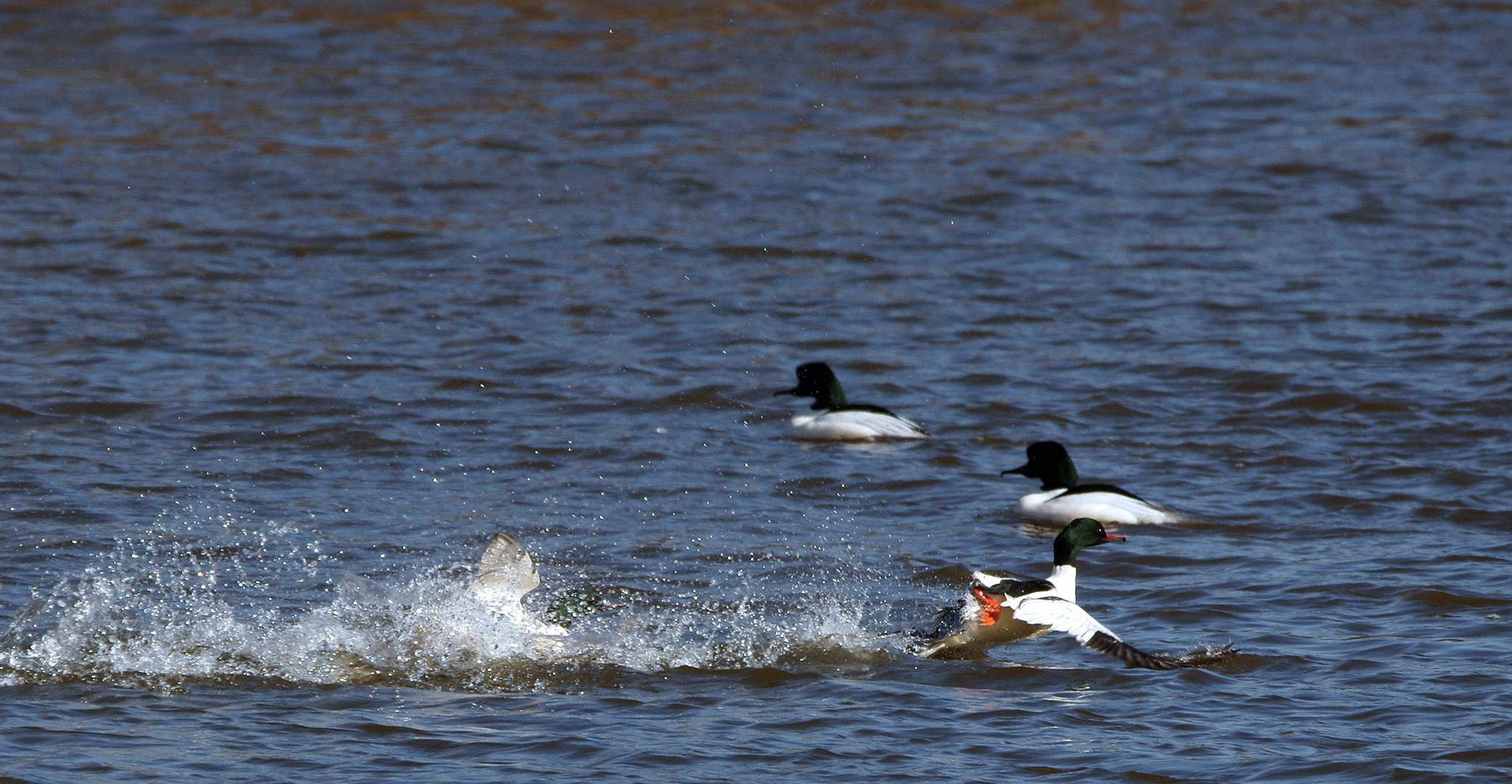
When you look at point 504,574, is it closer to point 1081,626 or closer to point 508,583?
point 508,583

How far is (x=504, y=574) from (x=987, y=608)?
1914 mm

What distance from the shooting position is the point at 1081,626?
7.23 metres

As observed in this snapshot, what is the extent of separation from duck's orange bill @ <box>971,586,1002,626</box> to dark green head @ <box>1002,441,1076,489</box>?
10.6 ft

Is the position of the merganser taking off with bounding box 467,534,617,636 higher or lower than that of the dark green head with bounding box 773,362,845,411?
higher

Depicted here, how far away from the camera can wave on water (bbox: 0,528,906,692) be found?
6.96m

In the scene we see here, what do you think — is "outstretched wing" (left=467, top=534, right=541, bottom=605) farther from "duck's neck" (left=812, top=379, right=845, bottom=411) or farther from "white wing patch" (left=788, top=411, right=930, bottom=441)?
"duck's neck" (left=812, top=379, right=845, bottom=411)

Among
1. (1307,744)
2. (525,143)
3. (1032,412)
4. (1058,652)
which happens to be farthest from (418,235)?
(1307,744)

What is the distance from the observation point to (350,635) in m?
7.23

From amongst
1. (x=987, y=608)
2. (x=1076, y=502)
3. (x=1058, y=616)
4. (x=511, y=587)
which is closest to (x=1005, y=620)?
(x=987, y=608)

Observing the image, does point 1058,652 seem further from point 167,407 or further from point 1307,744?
point 167,407

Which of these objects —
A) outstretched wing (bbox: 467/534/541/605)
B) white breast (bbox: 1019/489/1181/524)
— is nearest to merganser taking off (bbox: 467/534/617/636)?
outstretched wing (bbox: 467/534/541/605)

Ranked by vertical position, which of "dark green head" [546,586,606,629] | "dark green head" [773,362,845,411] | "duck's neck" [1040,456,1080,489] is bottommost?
"duck's neck" [1040,456,1080,489]

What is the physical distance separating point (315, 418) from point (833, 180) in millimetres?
7735

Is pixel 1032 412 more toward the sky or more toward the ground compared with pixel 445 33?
more toward the ground
